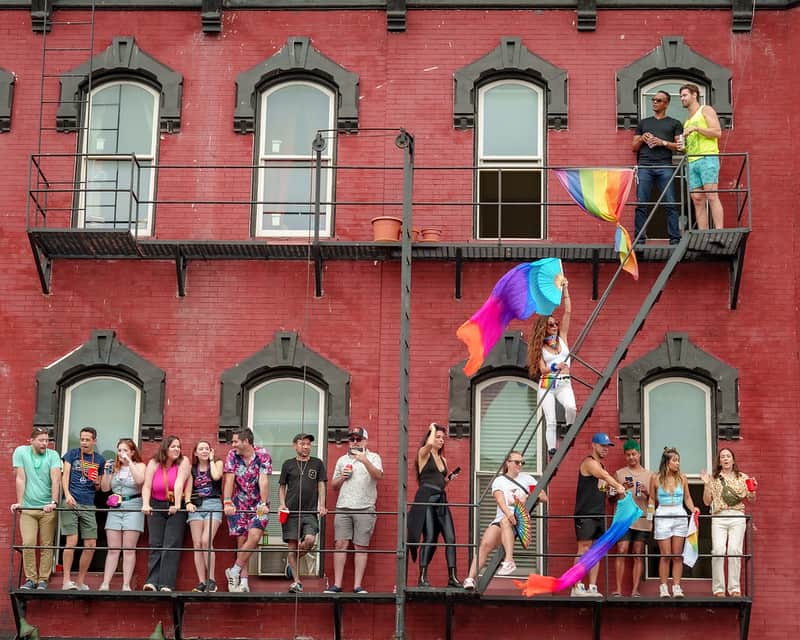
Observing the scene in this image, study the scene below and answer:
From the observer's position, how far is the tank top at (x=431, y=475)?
19000 millimetres

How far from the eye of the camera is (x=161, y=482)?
1941cm

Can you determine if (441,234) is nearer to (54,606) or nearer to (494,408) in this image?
(494,408)

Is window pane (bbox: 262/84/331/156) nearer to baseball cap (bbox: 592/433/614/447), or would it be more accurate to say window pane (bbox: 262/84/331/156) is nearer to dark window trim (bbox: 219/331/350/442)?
dark window trim (bbox: 219/331/350/442)

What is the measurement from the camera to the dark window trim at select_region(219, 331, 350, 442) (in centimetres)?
2014

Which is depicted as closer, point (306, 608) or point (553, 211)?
point (306, 608)

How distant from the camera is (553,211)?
68.2 ft

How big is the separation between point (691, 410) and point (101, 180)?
8.16 metres

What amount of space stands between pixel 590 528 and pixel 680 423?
197 centimetres

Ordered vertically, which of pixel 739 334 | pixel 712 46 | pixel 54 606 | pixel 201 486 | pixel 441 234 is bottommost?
pixel 54 606

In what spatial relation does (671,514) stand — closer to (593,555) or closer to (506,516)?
(593,555)

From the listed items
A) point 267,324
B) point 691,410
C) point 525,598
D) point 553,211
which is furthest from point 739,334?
point 267,324

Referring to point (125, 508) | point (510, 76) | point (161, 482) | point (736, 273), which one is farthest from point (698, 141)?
point (125, 508)

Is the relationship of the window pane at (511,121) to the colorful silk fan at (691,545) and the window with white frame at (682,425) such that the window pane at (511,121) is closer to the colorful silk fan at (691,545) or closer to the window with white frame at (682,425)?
the window with white frame at (682,425)

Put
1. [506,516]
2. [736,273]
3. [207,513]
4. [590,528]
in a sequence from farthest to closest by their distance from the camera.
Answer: [736,273] < [207,513] < [590,528] < [506,516]
